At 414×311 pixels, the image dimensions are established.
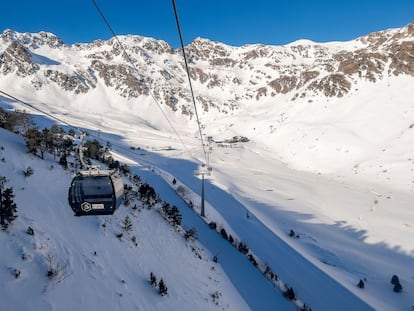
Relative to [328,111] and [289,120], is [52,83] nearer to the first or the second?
[289,120]

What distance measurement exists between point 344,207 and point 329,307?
21.1 m

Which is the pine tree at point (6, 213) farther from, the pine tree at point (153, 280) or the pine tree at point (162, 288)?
the pine tree at point (162, 288)

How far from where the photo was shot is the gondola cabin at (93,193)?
962 centimetres

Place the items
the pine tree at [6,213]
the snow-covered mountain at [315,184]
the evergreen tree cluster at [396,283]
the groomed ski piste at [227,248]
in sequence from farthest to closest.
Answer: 1. the evergreen tree cluster at [396,283]
2. the snow-covered mountain at [315,184]
3. the pine tree at [6,213]
4. the groomed ski piste at [227,248]

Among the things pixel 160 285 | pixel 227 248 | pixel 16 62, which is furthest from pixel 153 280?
pixel 16 62

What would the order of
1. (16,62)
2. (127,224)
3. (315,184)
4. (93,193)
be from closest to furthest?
(93,193), (127,224), (315,184), (16,62)

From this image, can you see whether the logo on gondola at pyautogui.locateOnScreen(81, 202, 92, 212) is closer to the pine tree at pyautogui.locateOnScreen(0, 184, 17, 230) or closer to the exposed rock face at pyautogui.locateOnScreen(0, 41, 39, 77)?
the pine tree at pyautogui.locateOnScreen(0, 184, 17, 230)

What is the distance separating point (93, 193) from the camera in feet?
32.0

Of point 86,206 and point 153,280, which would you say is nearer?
point 86,206

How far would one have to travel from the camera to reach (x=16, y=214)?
38.8 feet

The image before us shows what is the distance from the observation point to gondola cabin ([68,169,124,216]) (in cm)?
962

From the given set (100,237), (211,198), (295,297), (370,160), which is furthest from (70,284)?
(370,160)

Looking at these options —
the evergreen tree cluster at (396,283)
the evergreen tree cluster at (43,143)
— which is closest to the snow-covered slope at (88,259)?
the evergreen tree cluster at (43,143)

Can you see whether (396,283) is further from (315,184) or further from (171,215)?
(315,184)
